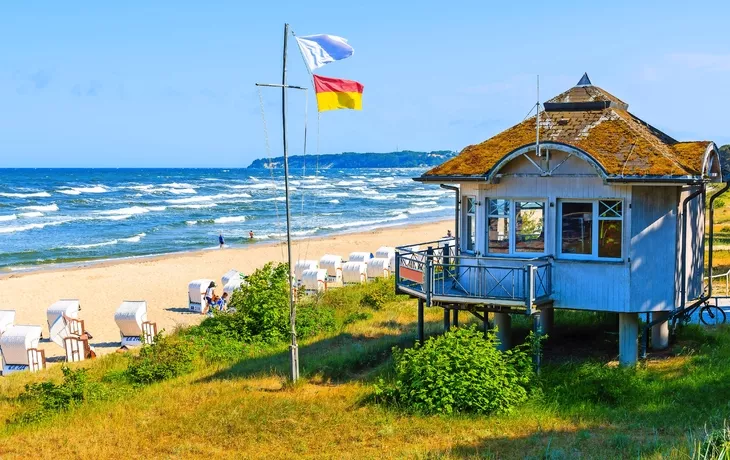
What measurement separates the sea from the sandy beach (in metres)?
4.02

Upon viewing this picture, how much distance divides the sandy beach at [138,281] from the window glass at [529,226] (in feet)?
48.6

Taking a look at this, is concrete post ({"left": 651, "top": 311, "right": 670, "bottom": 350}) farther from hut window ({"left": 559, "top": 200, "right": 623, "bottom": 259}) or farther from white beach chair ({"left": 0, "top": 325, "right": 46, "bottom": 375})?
white beach chair ({"left": 0, "top": 325, "right": 46, "bottom": 375})

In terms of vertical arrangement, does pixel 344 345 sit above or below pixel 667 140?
below

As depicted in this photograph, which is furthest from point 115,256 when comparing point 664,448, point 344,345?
point 664,448

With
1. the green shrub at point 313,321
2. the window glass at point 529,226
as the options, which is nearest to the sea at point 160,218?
the green shrub at point 313,321

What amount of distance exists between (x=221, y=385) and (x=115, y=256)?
37110 mm

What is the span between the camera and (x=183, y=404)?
16.9m

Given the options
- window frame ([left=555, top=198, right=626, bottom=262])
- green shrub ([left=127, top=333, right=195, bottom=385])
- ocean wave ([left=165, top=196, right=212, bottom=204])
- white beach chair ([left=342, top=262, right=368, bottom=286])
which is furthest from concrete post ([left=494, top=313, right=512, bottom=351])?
ocean wave ([left=165, top=196, right=212, bottom=204])

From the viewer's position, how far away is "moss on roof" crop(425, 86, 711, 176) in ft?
53.7

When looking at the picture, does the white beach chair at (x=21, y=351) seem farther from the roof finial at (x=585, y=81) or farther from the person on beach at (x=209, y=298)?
the roof finial at (x=585, y=81)

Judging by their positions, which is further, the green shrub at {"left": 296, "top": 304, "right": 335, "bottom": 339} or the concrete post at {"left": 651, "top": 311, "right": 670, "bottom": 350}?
the green shrub at {"left": 296, "top": 304, "right": 335, "bottom": 339}

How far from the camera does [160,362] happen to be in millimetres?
20188

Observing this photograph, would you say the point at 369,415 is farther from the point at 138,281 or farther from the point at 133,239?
the point at 133,239

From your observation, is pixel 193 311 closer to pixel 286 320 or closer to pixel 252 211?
pixel 286 320
